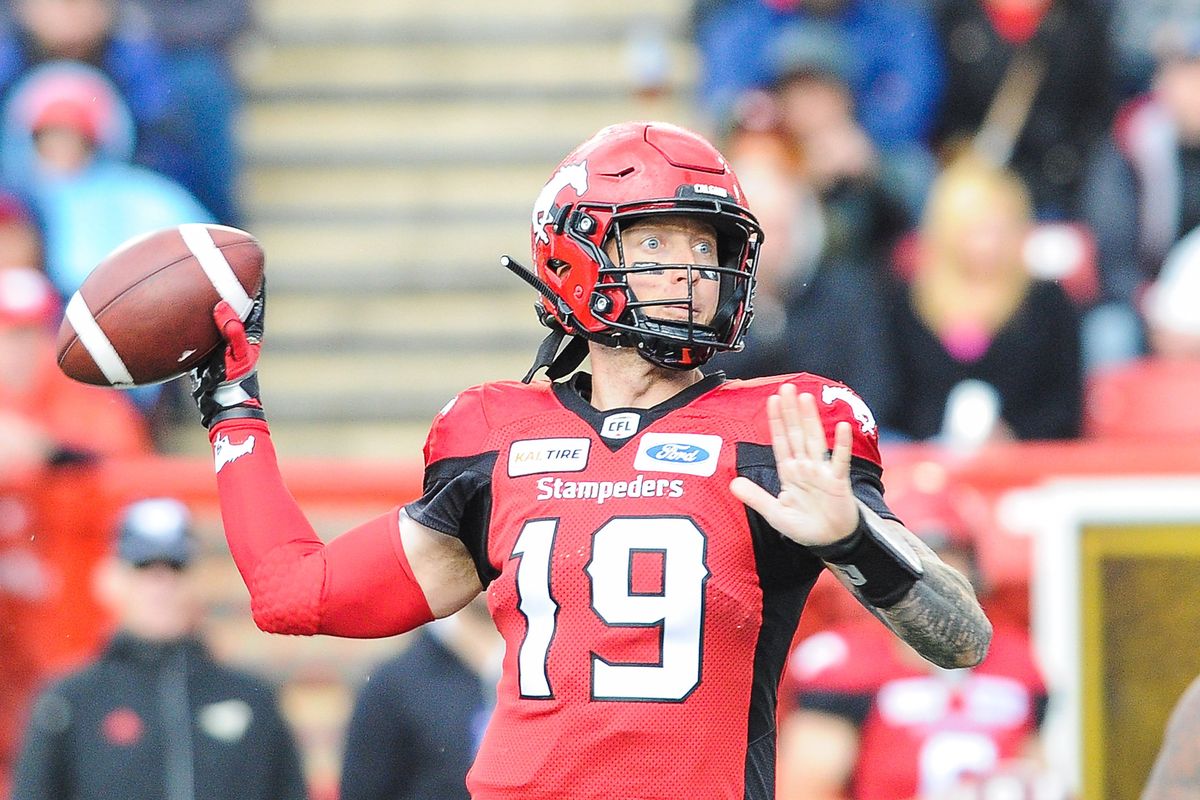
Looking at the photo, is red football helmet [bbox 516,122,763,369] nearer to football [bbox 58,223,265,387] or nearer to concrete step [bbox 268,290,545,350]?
football [bbox 58,223,265,387]

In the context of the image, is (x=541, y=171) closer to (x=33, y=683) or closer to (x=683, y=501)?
(x=33, y=683)

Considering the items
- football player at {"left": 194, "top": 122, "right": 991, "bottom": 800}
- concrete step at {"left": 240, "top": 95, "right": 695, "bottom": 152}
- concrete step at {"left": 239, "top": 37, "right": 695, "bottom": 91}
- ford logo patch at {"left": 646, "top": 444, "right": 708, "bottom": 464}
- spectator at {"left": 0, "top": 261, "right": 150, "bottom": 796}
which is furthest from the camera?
concrete step at {"left": 239, "top": 37, "right": 695, "bottom": 91}

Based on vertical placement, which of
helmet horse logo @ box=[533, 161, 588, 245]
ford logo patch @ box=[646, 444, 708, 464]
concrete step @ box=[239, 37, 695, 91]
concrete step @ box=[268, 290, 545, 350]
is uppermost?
helmet horse logo @ box=[533, 161, 588, 245]

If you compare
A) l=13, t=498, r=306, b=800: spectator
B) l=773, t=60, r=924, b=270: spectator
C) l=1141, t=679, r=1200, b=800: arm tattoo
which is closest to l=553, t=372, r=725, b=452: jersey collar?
l=1141, t=679, r=1200, b=800: arm tattoo

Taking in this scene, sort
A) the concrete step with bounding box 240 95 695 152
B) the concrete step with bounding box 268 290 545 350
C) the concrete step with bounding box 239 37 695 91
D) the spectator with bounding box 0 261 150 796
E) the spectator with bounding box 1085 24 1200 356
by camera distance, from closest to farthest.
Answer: the spectator with bounding box 0 261 150 796, the spectator with bounding box 1085 24 1200 356, the concrete step with bounding box 268 290 545 350, the concrete step with bounding box 240 95 695 152, the concrete step with bounding box 239 37 695 91

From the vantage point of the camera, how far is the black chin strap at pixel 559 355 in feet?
11.8

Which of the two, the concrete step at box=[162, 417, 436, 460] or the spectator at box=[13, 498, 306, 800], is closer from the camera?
the spectator at box=[13, 498, 306, 800]

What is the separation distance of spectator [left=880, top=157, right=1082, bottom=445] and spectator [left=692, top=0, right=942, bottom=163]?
1.34 m

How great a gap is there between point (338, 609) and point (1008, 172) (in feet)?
17.2

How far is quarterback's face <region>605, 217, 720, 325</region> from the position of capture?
11.0 ft

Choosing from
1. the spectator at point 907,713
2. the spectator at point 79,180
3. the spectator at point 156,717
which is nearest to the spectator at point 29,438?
the spectator at point 79,180

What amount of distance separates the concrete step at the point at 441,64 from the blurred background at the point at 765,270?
2 cm

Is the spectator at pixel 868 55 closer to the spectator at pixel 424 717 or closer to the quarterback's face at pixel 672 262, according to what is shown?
the spectator at pixel 424 717

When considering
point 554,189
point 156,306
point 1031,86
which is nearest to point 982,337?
point 1031,86
